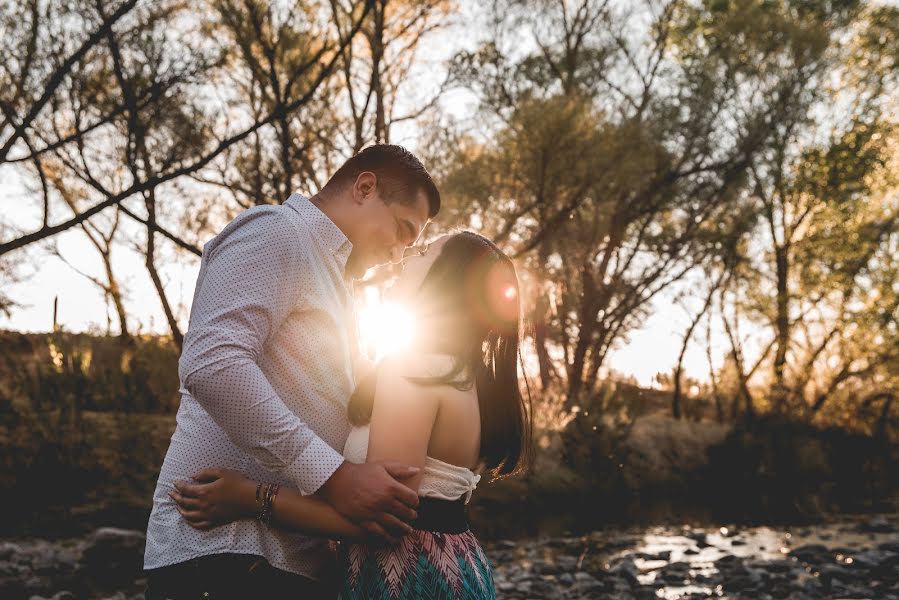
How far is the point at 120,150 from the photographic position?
1070cm

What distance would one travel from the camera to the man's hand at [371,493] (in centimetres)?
186

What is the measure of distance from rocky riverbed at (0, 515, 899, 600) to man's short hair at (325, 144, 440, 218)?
4.42 m

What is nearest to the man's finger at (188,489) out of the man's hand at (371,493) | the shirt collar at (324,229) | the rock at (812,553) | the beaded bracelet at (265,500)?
the beaded bracelet at (265,500)

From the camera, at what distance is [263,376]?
5.99 feet

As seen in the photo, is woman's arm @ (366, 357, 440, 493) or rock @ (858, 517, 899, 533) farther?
rock @ (858, 517, 899, 533)

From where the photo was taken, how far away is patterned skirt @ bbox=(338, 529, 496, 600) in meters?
2.01

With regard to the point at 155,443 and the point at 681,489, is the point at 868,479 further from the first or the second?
the point at 155,443

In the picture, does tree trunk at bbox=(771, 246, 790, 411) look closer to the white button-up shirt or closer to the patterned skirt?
the patterned skirt

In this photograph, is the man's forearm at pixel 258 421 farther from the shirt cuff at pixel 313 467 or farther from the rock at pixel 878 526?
the rock at pixel 878 526

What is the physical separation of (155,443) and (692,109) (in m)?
11.9

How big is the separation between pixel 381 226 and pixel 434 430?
678 millimetres

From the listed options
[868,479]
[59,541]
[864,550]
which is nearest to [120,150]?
[59,541]

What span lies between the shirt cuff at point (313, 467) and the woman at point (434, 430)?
8 cm

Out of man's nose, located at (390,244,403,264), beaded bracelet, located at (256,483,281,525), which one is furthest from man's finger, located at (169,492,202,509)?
man's nose, located at (390,244,403,264)
